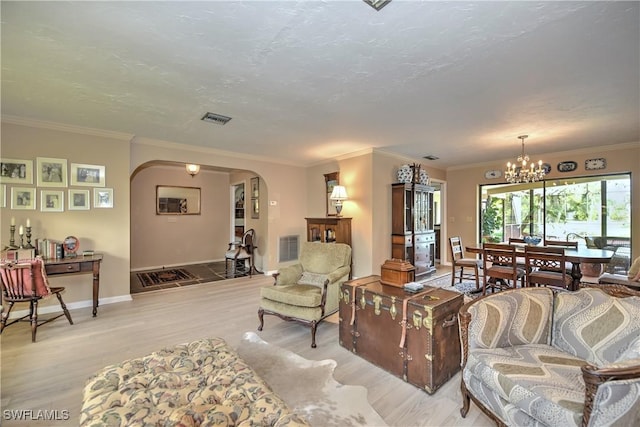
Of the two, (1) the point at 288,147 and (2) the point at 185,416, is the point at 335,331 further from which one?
(1) the point at 288,147

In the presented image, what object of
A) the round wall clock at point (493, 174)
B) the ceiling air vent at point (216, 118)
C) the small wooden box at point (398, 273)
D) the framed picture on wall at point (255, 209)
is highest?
the ceiling air vent at point (216, 118)

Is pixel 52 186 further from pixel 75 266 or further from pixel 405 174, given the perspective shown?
pixel 405 174

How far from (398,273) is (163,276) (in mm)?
5222

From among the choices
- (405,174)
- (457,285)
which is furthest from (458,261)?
(405,174)

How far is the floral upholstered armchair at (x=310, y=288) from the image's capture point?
2875 mm

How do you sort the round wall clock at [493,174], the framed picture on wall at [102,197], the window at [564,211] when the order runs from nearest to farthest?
the framed picture on wall at [102,197] → the window at [564,211] → the round wall clock at [493,174]

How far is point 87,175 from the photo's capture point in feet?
12.8

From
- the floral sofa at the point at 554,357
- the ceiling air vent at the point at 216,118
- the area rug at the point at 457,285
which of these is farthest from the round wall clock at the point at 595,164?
the ceiling air vent at the point at 216,118

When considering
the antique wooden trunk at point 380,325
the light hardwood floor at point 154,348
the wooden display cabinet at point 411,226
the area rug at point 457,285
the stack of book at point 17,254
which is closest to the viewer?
the light hardwood floor at point 154,348

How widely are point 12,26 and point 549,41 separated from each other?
3.63 metres

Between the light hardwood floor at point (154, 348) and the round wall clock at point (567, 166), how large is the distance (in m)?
5.33

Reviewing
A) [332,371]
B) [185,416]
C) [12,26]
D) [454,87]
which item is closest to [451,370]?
[332,371]

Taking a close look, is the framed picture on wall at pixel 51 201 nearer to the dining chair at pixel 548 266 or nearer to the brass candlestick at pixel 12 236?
the brass candlestick at pixel 12 236

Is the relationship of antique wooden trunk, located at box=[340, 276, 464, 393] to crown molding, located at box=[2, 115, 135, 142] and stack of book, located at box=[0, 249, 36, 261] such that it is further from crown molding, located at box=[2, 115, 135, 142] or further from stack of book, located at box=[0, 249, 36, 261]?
crown molding, located at box=[2, 115, 135, 142]
